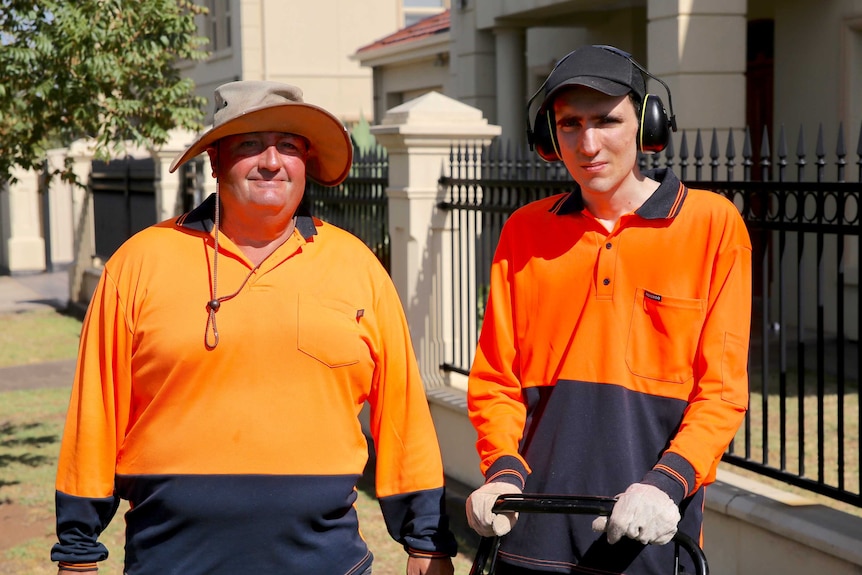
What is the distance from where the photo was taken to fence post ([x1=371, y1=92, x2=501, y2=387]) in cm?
764

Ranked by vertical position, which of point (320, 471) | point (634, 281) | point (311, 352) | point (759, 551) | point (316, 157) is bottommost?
point (759, 551)

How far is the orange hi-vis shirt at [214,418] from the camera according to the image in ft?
9.64

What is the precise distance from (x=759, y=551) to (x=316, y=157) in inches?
114

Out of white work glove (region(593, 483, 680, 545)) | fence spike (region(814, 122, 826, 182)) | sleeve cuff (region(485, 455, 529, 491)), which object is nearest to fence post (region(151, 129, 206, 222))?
fence spike (region(814, 122, 826, 182))

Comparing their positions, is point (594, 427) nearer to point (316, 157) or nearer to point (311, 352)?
point (311, 352)

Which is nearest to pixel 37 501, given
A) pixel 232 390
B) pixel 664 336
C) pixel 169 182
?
pixel 232 390

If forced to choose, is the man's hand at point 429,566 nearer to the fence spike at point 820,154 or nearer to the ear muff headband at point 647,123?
the ear muff headband at point 647,123

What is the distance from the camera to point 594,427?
9.58ft

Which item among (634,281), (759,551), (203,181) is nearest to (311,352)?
(634,281)

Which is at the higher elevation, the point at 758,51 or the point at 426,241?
the point at 758,51

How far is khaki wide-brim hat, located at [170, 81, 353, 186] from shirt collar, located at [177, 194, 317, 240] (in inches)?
5.9

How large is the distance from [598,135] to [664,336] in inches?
20.8

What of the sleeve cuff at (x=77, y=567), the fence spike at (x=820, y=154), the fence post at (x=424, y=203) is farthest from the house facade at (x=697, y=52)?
the sleeve cuff at (x=77, y=567)

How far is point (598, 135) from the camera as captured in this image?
294 cm
